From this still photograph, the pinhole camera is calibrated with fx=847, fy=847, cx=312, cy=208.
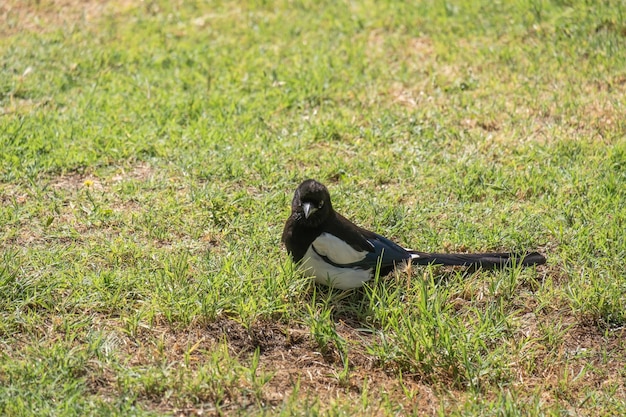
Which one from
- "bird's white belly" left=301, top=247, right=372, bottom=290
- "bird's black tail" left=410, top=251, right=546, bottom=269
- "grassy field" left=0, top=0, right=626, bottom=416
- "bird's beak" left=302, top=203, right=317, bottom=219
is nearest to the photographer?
"grassy field" left=0, top=0, right=626, bottom=416

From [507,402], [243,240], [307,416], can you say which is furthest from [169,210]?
[507,402]

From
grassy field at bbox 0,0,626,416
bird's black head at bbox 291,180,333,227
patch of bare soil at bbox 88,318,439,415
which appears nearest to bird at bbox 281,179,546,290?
bird's black head at bbox 291,180,333,227

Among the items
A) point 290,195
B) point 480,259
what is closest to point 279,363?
point 480,259

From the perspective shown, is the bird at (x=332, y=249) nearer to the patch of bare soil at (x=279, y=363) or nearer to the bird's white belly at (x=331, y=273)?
the bird's white belly at (x=331, y=273)

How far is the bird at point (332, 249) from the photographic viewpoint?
4621mm

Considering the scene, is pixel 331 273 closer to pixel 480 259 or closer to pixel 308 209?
pixel 308 209

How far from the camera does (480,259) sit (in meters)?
4.91

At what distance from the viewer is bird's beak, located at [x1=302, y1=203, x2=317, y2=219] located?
4.54m

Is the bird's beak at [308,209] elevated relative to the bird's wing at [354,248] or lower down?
elevated

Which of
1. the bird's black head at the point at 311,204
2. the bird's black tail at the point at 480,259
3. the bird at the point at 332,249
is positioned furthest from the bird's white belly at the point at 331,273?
the bird's black tail at the point at 480,259

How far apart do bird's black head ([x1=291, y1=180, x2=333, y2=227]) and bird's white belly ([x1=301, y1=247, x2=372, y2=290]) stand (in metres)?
0.17

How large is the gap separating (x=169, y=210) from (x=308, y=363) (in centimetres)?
177

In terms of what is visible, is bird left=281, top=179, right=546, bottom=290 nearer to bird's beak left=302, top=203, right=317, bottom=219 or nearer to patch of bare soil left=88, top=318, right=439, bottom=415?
bird's beak left=302, top=203, right=317, bottom=219

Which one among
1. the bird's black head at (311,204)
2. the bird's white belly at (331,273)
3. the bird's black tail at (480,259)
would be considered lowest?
the bird's black tail at (480,259)
